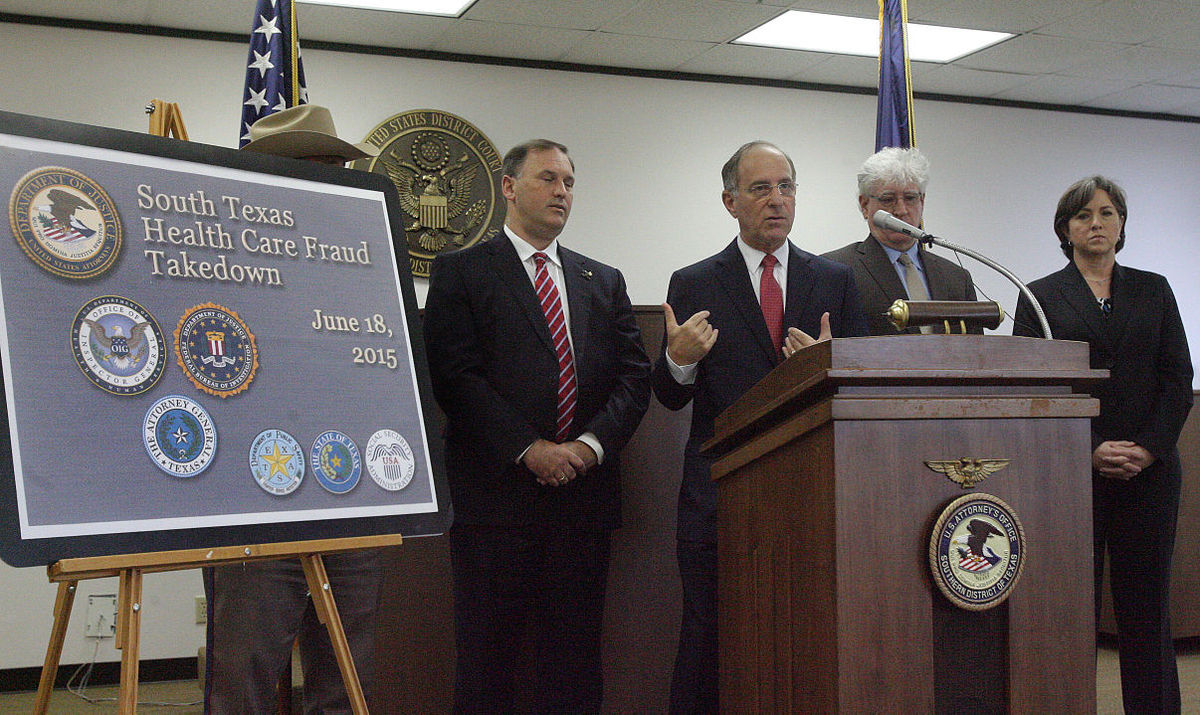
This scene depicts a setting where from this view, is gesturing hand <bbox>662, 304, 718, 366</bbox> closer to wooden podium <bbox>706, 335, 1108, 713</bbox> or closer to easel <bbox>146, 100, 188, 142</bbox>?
wooden podium <bbox>706, 335, 1108, 713</bbox>

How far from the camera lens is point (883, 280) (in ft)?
9.10

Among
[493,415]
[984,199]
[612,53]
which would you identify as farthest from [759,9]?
[493,415]

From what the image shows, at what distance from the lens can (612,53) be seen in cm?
565

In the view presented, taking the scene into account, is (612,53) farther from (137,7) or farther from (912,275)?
(912,275)

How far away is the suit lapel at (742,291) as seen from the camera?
2342 mm

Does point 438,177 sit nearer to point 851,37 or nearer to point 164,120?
point 851,37

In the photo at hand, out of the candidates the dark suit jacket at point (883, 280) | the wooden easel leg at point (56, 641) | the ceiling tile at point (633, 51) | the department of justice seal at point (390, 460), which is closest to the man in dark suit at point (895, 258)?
the dark suit jacket at point (883, 280)

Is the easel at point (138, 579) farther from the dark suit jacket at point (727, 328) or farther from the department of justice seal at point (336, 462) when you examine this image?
the dark suit jacket at point (727, 328)

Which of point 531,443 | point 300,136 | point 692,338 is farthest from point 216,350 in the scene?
point 692,338

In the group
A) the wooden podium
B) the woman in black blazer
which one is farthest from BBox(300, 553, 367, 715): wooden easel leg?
the woman in black blazer

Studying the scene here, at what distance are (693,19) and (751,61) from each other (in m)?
0.78

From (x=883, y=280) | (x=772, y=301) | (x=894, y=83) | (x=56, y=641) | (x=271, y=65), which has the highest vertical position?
(x=894, y=83)

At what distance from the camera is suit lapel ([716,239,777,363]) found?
2.34 m

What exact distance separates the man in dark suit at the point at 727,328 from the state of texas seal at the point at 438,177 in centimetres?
308
